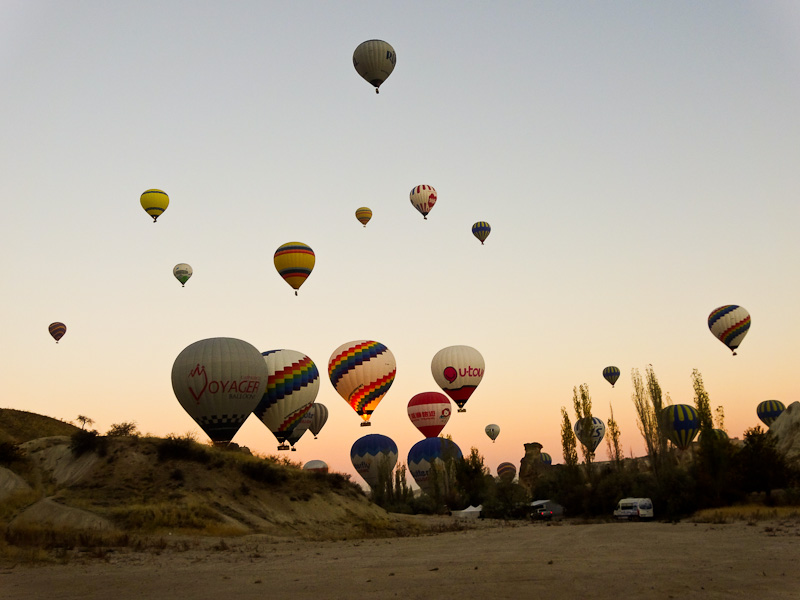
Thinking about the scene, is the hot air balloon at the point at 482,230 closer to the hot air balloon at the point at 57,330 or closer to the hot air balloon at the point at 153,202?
the hot air balloon at the point at 153,202

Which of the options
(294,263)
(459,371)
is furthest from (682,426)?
(294,263)

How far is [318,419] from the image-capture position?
6988 cm

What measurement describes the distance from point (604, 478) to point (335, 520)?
21.1 meters

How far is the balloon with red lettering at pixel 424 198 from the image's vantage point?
206ft

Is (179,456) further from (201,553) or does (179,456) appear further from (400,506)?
(400,506)

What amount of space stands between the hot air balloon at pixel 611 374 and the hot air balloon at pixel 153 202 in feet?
189

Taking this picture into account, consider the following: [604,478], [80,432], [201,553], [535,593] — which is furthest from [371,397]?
[535,593]

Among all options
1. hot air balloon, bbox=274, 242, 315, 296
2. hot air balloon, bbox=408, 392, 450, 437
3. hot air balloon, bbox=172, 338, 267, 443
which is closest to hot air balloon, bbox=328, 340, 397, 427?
hot air balloon, bbox=274, 242, 315, 296

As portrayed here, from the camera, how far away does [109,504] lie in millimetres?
32250

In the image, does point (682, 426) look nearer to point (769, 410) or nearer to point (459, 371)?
point (459, 371)

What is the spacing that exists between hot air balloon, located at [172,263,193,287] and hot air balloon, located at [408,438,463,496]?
2874 cm

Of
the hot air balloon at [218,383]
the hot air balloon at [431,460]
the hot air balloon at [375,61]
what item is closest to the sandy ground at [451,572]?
the hot air balloon at [218,383]

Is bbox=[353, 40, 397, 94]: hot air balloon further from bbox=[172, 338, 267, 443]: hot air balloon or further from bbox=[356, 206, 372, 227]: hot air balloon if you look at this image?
bbox=[172, 338, 267, 443]: hot air balloon

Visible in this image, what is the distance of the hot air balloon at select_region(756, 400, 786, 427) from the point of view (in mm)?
79056
